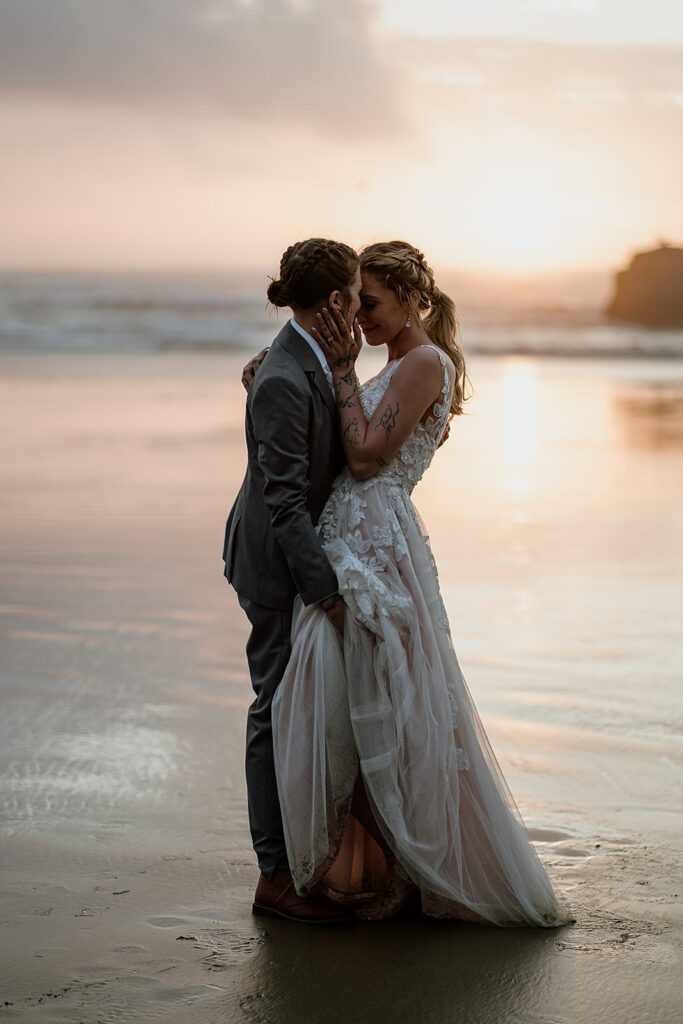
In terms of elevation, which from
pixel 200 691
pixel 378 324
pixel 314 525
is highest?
pixel 378 324

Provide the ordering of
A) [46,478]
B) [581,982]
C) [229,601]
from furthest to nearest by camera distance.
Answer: [46,478]
[229,601]
[581,982]

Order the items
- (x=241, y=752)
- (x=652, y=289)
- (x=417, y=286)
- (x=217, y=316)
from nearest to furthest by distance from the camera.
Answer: (x=417, y=286) → (x=241, y=752) → (x=217, y=316) → (x=652, y=289)

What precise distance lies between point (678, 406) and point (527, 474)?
573 cm

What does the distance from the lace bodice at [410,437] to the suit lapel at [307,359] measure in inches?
5.2

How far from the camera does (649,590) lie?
20.6 ft

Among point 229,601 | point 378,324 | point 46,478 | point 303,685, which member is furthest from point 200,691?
point 46,478

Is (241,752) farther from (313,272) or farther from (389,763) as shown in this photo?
(313,272)

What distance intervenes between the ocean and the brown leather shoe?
2222cm

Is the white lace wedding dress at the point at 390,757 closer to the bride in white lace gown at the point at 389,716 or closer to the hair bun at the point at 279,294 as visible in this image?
the bride in white lace gown at the point at 389,716

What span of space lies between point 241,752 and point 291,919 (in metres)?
1.17

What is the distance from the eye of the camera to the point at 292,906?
3.01 metres

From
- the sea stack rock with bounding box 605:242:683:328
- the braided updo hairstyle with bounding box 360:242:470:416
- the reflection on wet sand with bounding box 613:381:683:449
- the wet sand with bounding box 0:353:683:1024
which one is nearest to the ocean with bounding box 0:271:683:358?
the sea stack rock with bounding box 605:242:683:328

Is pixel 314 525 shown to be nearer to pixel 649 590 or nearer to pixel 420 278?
pixel 420 278

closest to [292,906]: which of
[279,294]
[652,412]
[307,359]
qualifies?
[307,359]
